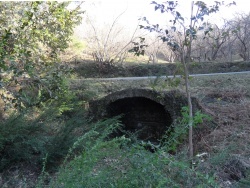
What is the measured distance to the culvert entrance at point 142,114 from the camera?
7.19 metres

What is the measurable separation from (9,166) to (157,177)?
115 inches

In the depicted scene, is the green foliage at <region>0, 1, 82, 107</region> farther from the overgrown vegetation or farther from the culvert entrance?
the culvert entrance

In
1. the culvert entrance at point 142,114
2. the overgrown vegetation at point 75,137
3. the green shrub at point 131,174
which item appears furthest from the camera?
the culvert entrance at point 142,114

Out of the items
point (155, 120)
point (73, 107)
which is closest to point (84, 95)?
point (73, 107)

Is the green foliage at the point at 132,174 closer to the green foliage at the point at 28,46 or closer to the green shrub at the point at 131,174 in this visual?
the green shrub at the point at 131,174

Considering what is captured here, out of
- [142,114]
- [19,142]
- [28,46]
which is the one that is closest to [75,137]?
[19,142]

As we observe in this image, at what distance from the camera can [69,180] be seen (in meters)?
2.21

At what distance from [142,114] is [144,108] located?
0.45ft

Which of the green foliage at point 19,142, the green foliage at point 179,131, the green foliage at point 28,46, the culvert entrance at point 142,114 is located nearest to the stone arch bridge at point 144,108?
the culvert entrance at point 142,114

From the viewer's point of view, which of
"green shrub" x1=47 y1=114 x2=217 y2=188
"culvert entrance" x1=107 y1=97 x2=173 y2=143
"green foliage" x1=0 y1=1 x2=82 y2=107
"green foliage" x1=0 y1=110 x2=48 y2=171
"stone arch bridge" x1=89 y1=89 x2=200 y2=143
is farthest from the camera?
"culvert entrance" x1=107 y1=97 x2=173 y2=143

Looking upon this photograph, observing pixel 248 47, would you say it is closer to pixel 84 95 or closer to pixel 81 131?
pixel 84 95

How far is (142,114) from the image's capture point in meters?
7.51

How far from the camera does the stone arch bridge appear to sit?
650cm

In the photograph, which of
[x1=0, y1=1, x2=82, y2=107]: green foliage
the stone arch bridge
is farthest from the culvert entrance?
[x1=0, y1=1, x2=82, y2=107]: green foliage
